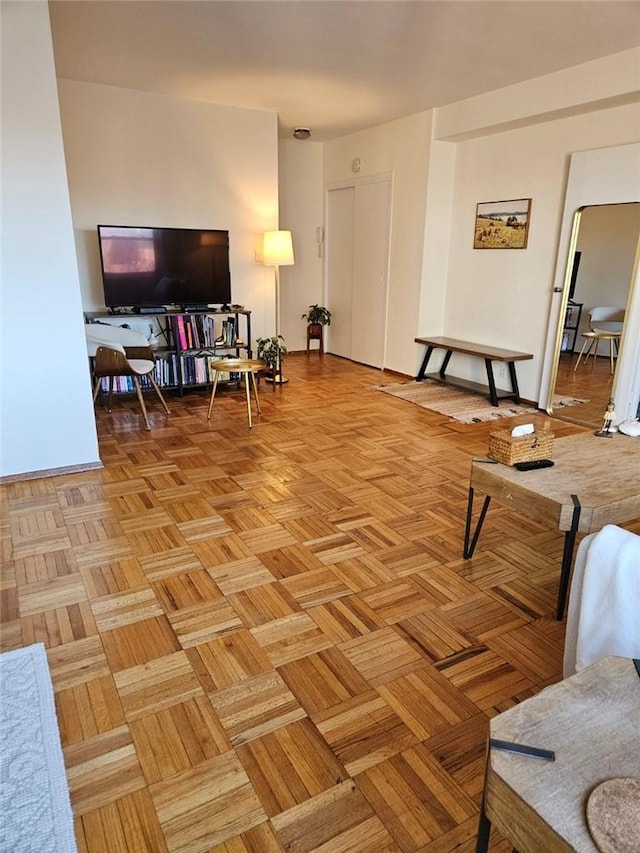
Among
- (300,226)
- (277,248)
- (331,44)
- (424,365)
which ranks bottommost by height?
(424,365)

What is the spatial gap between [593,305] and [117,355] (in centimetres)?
348

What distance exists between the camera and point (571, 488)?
192cm

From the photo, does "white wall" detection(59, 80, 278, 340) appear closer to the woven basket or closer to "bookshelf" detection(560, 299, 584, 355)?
"bookshelf" detection(560, 299, 584, 355)

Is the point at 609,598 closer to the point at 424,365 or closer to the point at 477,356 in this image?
the point at 477,356

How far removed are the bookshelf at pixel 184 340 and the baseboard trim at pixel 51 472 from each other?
1.48 metres

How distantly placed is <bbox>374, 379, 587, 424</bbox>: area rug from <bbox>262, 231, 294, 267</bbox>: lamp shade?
151cm

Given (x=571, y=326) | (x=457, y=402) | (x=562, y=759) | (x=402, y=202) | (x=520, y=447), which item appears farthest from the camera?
(x=402, y=202)

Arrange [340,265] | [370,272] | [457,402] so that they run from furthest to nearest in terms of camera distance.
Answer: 1. [340,265]
2. [370,272]
3. [457,402]

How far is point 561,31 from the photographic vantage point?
10.2 ft

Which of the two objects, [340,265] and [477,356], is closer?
[477,356]

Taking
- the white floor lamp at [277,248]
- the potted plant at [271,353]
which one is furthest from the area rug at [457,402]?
the white floor lamp at [277,248]

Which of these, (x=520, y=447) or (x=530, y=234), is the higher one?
(x=530, y=234)

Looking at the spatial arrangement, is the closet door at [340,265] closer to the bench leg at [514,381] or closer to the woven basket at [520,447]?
the bench leg at [514,381]

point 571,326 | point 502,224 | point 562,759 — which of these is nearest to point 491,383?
point 571,326
